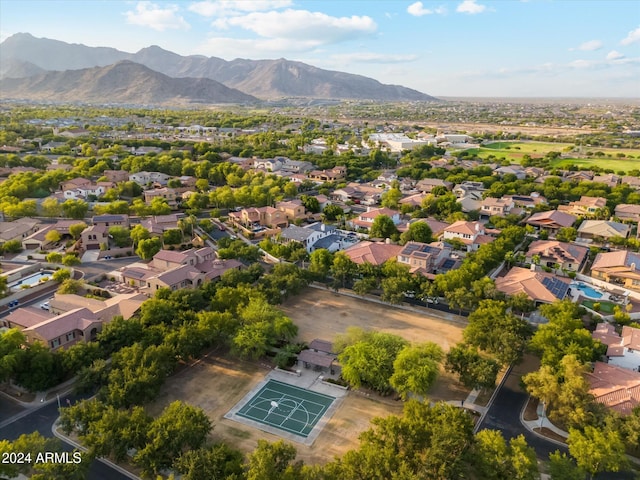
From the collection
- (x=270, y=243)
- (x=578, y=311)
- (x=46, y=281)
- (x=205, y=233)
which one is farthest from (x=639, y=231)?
(x=46, y=281)

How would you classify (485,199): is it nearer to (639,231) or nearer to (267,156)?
(639,231)

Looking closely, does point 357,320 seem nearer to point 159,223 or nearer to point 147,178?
point 159,223

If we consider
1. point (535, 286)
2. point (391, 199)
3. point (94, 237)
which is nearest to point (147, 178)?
point (94, 237)

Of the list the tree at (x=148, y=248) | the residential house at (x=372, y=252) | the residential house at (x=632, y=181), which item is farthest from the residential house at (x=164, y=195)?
the residential house at (x=632, y=181)

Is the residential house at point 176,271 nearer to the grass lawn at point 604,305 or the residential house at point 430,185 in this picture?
the grass lawn at point 604,305

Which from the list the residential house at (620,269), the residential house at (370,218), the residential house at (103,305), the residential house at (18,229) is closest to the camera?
the residential house at (103,305)

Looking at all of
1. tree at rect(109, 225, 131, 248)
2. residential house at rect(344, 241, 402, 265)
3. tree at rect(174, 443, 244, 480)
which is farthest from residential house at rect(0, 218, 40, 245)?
tree at rect(174, 443, 244, 480)
